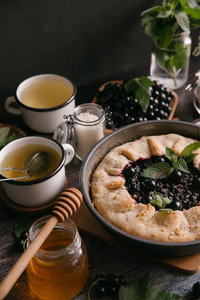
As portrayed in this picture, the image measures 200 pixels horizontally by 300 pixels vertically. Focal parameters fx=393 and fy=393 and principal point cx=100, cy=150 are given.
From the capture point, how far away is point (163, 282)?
58.9 inches

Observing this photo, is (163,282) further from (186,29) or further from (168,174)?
(186,29)

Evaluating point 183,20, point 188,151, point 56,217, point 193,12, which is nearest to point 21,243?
point 56,217

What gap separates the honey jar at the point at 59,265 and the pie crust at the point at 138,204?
182mm

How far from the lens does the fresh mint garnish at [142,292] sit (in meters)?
1.39

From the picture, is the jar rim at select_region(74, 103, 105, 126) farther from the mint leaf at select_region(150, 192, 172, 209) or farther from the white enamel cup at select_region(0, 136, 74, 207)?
the mint leaf at select_region(150, 192, 172, 209)

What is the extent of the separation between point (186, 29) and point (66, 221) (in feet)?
4.04

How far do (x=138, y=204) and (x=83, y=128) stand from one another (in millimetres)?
550

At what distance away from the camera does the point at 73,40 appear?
2.32 metres

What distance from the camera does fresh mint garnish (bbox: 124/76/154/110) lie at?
2.08m

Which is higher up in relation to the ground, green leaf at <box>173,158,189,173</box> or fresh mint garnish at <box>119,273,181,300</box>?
green leaf at <box>173,158,189,173</box>

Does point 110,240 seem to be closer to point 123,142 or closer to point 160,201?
point 160,201

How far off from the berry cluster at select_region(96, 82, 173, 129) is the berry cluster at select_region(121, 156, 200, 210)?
0.43 meters

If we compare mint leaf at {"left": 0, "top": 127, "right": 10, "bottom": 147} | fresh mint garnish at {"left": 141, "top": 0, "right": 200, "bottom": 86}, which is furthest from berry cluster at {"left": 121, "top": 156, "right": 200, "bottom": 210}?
fresh mint garnish at {"left": 141, "top": 0, "right": 200, "bottom": 86}

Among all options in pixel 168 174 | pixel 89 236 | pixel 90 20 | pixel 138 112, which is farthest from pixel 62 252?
pixel 90 20
